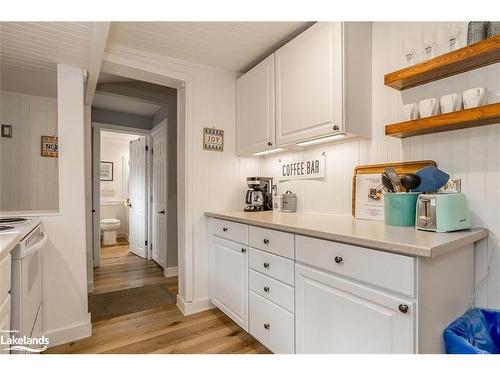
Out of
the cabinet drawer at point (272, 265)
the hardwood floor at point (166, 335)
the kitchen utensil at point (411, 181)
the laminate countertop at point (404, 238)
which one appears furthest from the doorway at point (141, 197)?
the kitchen utensil at point (411, 181)

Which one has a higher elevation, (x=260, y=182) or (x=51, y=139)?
(x=51, y=139)

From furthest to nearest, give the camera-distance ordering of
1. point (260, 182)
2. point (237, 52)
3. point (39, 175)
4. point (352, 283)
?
1. point (39, 175)
2. point (260, 182)
3. point (237, 52)
4. point (352, 283)

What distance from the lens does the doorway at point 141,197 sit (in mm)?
3002

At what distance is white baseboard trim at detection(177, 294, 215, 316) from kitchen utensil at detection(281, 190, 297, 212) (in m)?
1.13

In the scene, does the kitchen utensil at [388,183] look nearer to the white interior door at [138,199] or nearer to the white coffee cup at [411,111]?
the white coffee cup at [411,111]

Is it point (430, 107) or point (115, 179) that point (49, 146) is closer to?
point (430, 107)

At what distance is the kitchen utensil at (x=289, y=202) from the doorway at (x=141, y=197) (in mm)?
1519

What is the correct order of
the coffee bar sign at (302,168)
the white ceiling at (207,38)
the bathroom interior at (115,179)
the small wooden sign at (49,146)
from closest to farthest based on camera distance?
the white ceiling at (207,38), the coffee bar sign at (302,168), the small wooden sign at (49,146), the bathroom interior at (115,179)

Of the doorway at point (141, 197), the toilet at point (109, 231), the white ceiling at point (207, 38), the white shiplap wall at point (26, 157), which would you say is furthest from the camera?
the toilet at point (109, 231)

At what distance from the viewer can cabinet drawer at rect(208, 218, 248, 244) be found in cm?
194
